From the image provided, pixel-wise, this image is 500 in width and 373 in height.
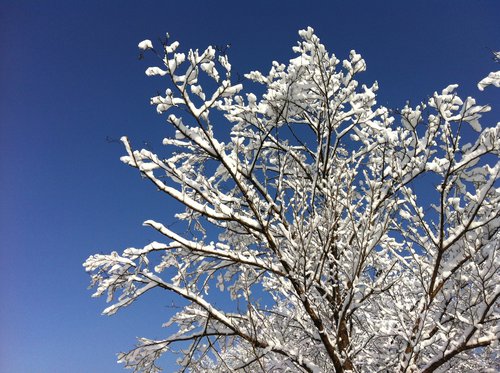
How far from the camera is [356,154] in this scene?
6258mm

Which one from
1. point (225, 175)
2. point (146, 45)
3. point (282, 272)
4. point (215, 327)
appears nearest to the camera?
point (146, 45)

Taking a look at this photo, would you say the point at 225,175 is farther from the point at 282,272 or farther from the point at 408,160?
the point at 408,160

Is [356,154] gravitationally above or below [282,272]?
above

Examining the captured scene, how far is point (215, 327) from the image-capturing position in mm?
4770

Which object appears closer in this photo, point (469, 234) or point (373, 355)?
point (469, 234)

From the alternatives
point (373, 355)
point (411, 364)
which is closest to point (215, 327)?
point (373, 355)

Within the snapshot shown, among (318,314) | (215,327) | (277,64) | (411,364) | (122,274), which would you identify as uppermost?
(277,64)

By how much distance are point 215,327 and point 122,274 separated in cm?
135

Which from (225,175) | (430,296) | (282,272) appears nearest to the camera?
(430,296)

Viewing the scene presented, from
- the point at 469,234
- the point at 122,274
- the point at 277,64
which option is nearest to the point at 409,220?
the point at 469,234

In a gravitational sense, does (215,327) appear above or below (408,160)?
below

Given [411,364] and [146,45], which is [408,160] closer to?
[411,364]

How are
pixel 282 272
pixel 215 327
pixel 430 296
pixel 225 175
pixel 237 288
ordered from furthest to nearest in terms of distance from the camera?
pixel 237 288 → pixel 225 175 → pixel 215 327 → pixel 282 272 → pixel 430 296

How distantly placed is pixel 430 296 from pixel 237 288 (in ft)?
9.72
